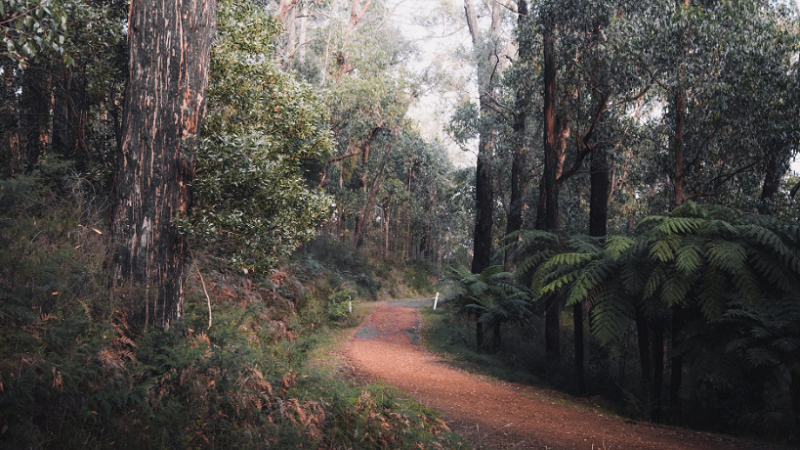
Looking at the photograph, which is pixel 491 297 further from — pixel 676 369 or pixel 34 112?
pixel 34 112

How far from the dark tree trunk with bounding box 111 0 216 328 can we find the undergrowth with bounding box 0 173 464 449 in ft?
0.97

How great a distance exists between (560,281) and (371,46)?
14774 millimetres

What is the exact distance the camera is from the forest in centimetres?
483

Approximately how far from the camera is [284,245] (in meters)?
7.93

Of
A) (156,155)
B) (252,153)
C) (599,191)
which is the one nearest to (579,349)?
(599,191)

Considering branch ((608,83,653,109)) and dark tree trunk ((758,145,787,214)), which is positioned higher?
branch ((608,83,653,109))

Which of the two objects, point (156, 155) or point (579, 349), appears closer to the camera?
point (156, 155)

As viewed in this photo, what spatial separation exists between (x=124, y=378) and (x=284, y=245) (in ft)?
11.7

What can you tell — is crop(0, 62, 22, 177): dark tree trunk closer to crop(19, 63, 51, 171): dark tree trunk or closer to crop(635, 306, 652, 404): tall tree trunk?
crop(19, 63, 51, 171): dark tree trunk

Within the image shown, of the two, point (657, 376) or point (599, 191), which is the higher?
point (599, 191)

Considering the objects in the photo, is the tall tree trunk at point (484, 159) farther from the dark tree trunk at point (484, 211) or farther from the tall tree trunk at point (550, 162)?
the tall tree trunk at point (550, 162)

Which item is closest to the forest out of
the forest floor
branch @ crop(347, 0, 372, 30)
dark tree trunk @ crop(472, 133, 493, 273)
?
the forest floor

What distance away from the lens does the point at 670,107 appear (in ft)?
42.0

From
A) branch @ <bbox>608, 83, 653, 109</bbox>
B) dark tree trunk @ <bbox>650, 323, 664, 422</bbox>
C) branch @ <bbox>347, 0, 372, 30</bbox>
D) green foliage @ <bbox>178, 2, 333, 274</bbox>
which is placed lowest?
dark tree trunk @ <bbox>650, 323, 664, 422</bbox>
